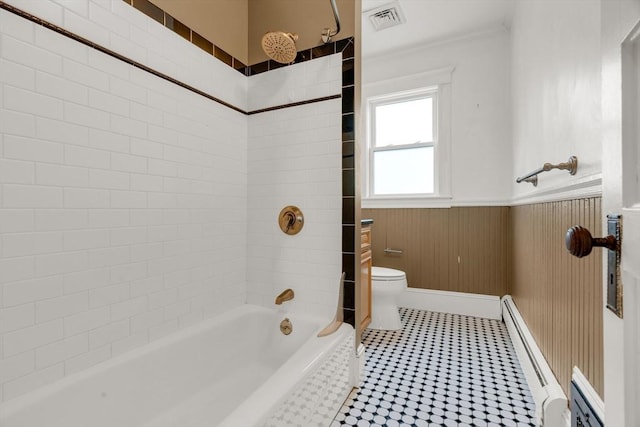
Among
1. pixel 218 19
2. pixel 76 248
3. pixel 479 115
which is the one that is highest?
pixel 218 19

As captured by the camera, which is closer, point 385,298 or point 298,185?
point 298,185

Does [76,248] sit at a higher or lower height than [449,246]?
higher

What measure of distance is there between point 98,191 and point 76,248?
0.23 metres

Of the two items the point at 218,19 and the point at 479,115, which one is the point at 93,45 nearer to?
the point at 218,19

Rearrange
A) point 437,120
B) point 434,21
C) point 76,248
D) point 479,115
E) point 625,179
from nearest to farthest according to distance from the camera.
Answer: point 625,179
point 76,248
point 434,21
point 479,115
point 437,120

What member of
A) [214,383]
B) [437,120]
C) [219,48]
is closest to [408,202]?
[437,120]

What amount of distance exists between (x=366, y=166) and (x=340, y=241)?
1.69 meters

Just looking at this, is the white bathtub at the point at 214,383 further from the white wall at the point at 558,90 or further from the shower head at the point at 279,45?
the shower head at the point at 279,45

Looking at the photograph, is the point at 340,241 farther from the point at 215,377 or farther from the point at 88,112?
the point at 88,112

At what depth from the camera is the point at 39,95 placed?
102 centimetres

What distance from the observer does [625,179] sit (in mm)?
472

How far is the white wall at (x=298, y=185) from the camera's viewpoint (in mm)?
1716

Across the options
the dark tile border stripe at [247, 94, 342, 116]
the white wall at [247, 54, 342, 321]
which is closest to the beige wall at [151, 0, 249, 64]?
the white wall at [247, 54, 342, 321]

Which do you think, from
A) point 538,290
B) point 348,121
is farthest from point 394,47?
point 538,290
